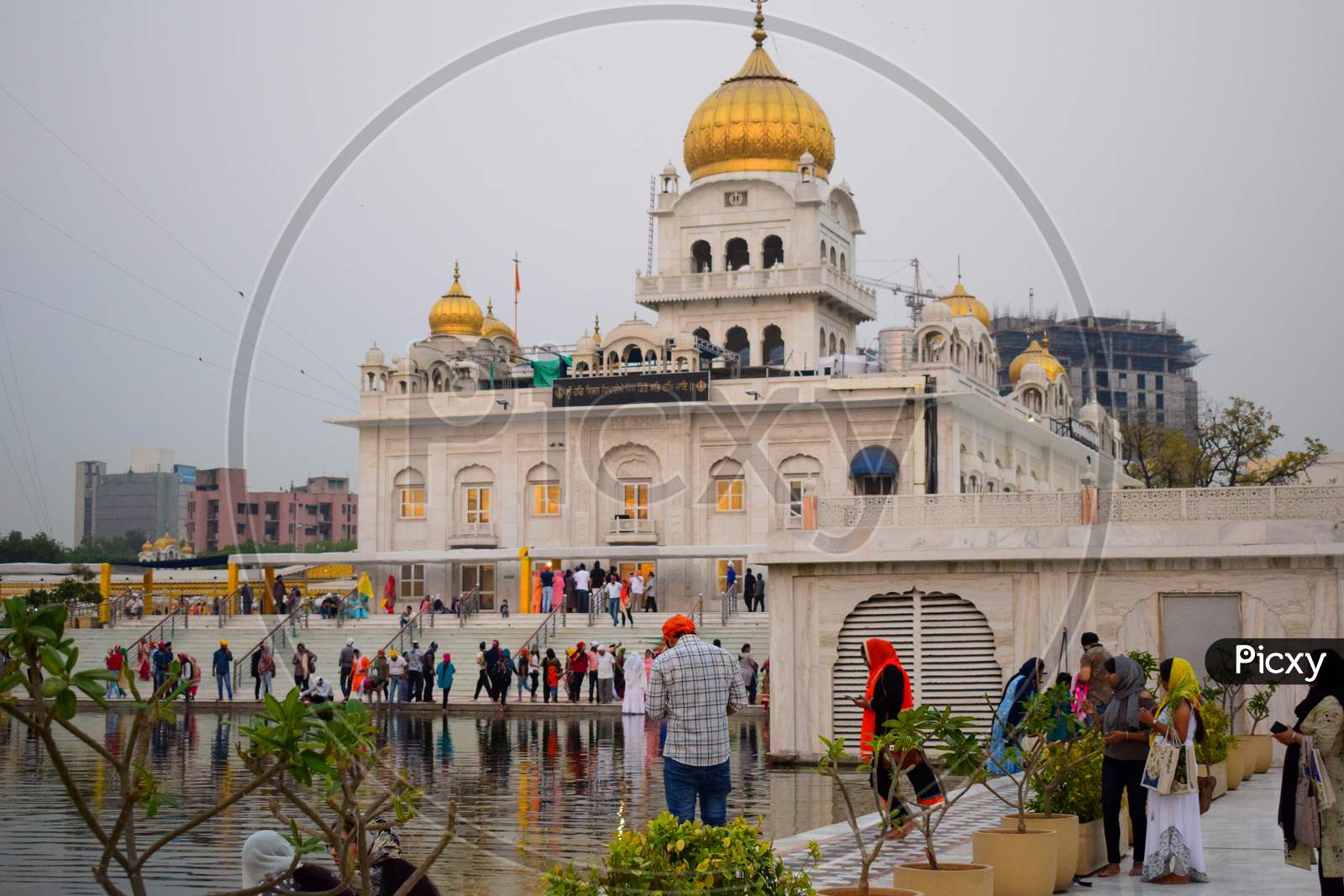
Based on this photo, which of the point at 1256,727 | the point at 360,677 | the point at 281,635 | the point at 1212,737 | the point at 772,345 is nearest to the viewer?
the point at 1212,737

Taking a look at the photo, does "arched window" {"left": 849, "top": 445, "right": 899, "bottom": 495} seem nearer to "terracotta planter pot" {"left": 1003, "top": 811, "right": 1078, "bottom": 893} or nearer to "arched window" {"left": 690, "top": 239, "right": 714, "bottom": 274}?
"arched window" {"left": 690, "top": 239, "right": 714, "bottom": 274}

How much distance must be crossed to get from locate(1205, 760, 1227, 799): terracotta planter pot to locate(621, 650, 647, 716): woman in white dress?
14317 mm

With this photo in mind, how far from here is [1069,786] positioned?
33.9 ft

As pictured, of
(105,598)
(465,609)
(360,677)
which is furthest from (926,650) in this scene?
(105,598)

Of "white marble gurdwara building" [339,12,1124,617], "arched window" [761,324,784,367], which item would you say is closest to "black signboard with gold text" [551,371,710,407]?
"white marble gurdwara building" [339,12,1124,617]

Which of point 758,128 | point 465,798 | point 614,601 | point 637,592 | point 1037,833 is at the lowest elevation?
point 465,798

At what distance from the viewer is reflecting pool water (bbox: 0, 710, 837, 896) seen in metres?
10.6

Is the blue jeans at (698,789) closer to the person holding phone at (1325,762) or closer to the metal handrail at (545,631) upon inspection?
the person holding phone at (1325,762)

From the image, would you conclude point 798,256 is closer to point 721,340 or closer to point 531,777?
point 721,340

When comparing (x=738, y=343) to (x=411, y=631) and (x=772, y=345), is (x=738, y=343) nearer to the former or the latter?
(x=772, y=345)

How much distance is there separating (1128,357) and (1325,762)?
4426 inches

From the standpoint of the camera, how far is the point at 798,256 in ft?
168

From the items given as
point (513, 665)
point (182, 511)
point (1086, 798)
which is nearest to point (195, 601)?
point (513, 665)

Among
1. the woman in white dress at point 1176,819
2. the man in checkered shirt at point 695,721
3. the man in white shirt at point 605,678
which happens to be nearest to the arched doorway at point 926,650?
the woman in white dress at point 1176,819
